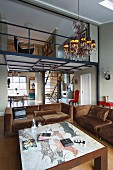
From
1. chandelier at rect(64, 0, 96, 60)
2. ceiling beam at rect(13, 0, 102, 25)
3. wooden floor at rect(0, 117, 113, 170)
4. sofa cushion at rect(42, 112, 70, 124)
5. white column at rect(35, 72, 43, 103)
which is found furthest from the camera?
white column at rect(35, 72, 43, 103)

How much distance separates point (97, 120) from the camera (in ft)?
12.0

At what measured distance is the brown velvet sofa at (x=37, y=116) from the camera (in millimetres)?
3409

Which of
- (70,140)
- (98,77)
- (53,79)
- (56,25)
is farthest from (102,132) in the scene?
(53,79)

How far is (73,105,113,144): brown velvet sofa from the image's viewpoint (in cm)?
302

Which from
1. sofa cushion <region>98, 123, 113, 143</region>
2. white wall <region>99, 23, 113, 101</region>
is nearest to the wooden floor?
sofa cushion <region>98, 123, 113, 143</region>

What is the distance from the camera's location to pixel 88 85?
6871mm

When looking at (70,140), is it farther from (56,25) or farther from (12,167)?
(56,25)

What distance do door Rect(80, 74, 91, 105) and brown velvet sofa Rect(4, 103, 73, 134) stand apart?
2294 millimetres

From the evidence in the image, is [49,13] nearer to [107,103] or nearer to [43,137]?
[107,103]

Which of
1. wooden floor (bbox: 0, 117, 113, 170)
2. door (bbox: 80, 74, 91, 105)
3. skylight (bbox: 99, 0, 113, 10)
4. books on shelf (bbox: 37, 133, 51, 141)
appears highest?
skylight (bbox: 99, 0, 113, 10)

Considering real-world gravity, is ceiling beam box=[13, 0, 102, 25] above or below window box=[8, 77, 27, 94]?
above

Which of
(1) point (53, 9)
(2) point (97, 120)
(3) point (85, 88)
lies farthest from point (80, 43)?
(3) point (85, 88)

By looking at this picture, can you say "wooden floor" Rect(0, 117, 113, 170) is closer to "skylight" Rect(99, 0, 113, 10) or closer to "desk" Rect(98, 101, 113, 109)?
"desk" Rect(98, 101, 113, 109)

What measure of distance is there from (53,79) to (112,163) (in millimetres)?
9927
